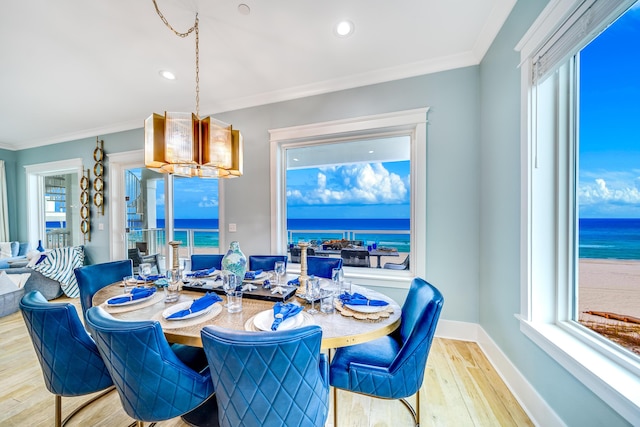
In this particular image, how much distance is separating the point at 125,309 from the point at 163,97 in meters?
2.79

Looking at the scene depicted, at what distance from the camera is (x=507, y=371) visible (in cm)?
170

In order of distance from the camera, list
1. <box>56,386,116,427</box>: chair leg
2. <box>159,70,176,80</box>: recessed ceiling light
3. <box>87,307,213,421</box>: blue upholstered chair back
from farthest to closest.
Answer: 1. <box>159,70,176,80</box>: recessed ceiling light
2. <box>56,386,116,427</box>: chair leg
3. <box>87,307,213,421</box>: blue upholstered chair back

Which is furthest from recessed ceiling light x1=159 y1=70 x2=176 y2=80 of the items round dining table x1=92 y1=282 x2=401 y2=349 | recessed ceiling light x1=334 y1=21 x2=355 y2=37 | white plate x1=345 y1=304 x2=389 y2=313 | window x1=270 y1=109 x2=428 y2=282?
white plate x1=345 y1=304 x2=389 y2=313

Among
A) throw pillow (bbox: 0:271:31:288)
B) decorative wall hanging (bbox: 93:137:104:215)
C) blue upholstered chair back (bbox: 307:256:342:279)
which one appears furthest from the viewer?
decorative wall hanging (bbox: 93:137:104:215)

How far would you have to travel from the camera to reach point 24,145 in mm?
4641

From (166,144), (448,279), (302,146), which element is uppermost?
(302,146)

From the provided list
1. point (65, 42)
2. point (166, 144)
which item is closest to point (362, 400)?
point (166, 144)

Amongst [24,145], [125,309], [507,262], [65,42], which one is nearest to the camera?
[125,309]

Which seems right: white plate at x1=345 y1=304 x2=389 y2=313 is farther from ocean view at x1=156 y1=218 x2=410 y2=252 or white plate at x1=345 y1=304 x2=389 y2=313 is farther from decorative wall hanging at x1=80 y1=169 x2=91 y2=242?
decorative wall hanging at x1=80 y1=169 x2=91 y2=242

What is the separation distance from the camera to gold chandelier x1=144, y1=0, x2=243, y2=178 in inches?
62.8

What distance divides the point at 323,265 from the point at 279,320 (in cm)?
106

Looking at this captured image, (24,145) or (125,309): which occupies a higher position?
(24,145)

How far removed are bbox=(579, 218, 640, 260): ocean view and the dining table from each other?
3.42 feet

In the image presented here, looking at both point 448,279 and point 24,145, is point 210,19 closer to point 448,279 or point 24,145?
point 448,279
